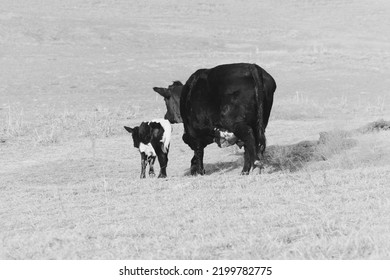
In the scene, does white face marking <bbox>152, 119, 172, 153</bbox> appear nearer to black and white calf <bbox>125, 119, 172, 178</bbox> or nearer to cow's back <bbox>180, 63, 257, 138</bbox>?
black and white calf <bbox>125, 119, 172, 178</bbox>

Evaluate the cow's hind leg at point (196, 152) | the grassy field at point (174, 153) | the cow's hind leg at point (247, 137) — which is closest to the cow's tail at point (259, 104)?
the cow's hind leg at point (247, 137)

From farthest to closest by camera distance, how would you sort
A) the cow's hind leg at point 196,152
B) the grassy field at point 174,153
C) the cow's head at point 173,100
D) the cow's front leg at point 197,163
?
the cow's head at point 173,100
the cow's front leg at point 197,163
the cow's hind leg at point 196,152
the grassy field at point 174,153

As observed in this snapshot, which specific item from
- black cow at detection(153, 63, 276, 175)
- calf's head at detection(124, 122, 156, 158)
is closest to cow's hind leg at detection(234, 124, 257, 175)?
black cow at detection(153, 63, 276, 175)

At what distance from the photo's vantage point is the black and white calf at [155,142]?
1259cm

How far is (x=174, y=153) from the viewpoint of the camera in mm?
15391

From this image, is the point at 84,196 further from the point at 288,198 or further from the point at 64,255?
the point at 64,255

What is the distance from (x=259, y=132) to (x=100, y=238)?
15.2 ft

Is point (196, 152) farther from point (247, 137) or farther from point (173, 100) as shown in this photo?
point (173, 100)

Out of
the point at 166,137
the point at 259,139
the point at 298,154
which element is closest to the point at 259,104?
the point at 259,139

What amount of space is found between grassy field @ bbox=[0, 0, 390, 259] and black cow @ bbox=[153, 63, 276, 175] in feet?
1.73

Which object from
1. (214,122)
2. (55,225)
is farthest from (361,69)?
(55,225)

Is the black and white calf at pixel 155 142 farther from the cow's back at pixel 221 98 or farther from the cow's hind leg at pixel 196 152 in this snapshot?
the cow's back at pixel 221 98

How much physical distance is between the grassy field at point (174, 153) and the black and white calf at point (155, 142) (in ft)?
1.35

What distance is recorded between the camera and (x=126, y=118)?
20266mm
